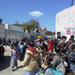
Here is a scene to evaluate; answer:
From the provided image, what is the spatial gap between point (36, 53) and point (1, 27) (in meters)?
15.3

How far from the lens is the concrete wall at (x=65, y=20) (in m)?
9.34

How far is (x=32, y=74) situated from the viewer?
2646mm

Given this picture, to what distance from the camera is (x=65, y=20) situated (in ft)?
33.3

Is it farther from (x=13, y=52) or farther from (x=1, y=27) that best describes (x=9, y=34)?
(x=13, y=52)

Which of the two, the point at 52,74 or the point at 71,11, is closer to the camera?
the point at 52,74

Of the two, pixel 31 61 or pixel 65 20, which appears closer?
pixel 31 61

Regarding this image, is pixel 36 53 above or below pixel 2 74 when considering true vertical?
above

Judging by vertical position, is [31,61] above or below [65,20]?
below

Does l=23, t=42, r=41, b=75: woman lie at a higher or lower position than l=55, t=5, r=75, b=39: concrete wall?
lower

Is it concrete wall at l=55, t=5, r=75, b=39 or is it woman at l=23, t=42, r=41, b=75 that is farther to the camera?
concrete wall at l=55, t=5, r=75, b=39

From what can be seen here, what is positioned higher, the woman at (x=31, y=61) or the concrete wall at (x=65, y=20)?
the concrete wall at (x=65, y=20)

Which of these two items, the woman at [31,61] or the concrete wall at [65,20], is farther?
the concrete wall at [65,20]

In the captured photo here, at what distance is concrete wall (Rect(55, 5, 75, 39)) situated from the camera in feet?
30.7

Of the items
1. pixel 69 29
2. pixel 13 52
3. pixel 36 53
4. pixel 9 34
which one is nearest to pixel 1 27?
pixel 9 34
